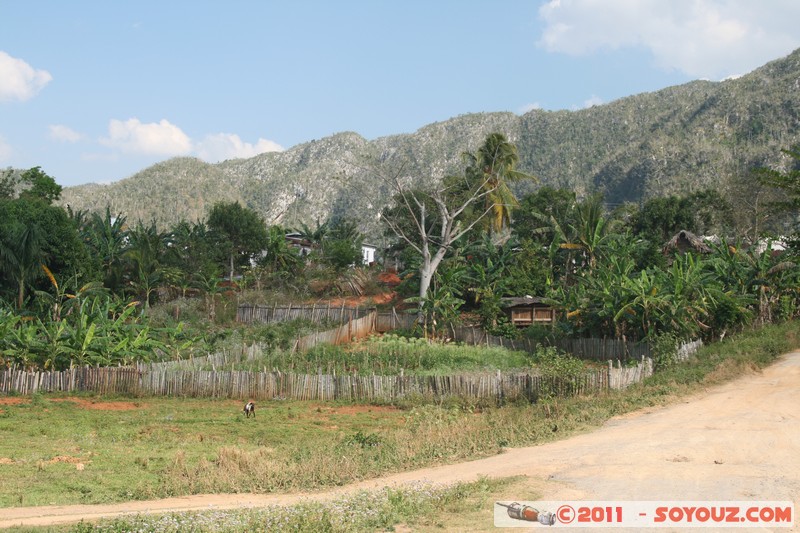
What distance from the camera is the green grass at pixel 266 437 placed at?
11367 millimetres

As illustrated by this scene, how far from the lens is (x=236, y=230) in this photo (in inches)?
1907

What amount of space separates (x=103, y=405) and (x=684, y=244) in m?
33.7

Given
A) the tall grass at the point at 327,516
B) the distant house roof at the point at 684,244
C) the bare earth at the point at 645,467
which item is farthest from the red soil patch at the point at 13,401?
the distant house roof at the point at 684,244

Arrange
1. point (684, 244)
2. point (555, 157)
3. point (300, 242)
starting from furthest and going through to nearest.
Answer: point (555, 157) → point (300, 242) → point (684, 244)

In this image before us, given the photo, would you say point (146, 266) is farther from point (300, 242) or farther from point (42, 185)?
point (300, 242)

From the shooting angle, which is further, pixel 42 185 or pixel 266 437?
pixel 42 185

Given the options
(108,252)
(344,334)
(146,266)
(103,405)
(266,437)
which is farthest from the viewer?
(108,252)

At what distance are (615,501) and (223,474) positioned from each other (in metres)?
6.11

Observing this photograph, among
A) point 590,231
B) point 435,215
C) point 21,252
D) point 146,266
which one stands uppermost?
point 435,215

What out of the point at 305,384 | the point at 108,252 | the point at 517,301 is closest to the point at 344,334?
the point at 517,301

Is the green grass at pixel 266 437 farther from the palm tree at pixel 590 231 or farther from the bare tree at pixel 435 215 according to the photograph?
the bare tree at pixel 435 215

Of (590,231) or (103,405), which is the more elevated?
(590,231)

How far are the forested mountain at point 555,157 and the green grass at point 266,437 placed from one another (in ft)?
163

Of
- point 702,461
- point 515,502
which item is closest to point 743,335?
point 702,461
